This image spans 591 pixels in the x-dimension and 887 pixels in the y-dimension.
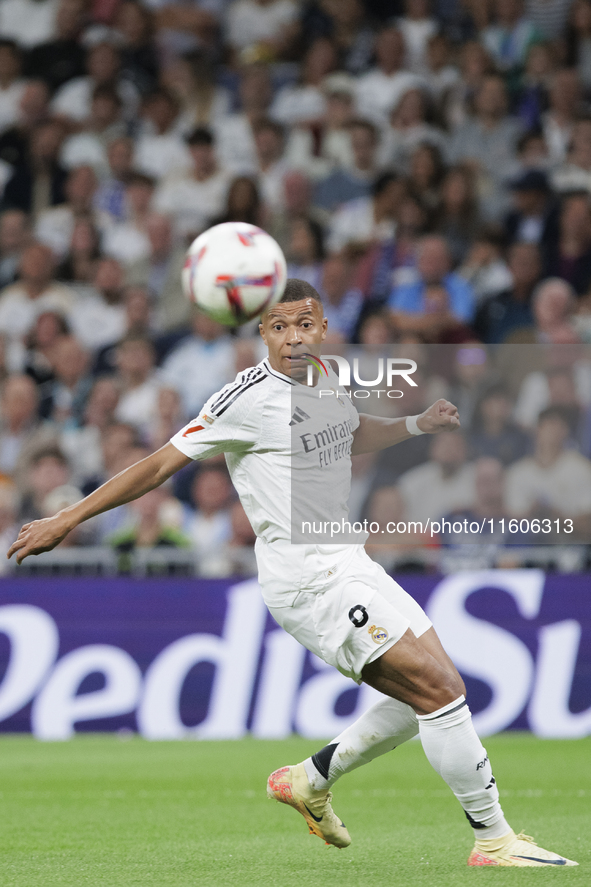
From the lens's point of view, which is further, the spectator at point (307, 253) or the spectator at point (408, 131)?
the spectator at point (408, 131)

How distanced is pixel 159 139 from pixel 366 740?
11650 millimetres

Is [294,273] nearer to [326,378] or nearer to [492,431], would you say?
[492,431]

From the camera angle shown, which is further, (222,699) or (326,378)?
(222,699)

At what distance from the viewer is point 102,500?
5.52 m

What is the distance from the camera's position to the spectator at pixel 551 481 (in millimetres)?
10820

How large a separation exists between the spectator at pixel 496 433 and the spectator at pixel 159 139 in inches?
256

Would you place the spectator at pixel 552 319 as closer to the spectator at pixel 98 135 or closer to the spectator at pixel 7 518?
the spectator at pixel 7 518

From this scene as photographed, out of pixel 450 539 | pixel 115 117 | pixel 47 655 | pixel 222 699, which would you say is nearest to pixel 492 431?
pixel 450 539

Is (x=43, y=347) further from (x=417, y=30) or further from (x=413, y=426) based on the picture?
(x=413, y=426)

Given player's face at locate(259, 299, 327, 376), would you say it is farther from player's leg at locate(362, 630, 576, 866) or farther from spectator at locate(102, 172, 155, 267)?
spectator at locate(102, 172, 155, 267)

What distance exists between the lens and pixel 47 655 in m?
11.4

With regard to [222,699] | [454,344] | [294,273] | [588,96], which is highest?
[588,96]

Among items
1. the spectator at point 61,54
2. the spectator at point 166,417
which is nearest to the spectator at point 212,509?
the spectator at point 166,417

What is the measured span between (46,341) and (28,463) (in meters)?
1.94
